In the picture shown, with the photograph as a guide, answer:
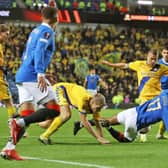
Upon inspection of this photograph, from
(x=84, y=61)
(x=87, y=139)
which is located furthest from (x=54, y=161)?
(x=84, y=61)

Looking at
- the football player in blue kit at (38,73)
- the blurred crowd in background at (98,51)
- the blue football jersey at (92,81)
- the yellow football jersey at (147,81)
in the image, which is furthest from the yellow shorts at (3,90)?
the blurred crowd in background at (98,51)

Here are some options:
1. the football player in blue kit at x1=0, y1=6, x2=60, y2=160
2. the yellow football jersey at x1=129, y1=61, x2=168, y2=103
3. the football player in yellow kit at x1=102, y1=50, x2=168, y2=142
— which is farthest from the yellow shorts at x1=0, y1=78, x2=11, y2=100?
the football player in blue kit at x1=0, y1=6, x2=60, y2=160

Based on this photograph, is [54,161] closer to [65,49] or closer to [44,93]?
[44,93]

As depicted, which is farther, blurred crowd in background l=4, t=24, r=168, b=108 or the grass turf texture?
blurred crowd in background l=4, t=24, r=168, b=108

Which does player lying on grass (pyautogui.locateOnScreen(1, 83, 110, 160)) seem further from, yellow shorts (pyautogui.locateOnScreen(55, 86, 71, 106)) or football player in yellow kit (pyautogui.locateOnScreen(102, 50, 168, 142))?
football player in yellow kit (pyautogui.locateOnScreen(102, 50, 168, 142))

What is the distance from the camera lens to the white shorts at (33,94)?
774 cm

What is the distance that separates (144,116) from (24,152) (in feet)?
5.55

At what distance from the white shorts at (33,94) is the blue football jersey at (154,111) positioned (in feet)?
4.32

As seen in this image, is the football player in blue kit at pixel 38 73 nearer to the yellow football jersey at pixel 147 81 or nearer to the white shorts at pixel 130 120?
the white shorts at pixel 130 120

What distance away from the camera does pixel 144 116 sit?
831 centimetres

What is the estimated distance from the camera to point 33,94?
7859 mm

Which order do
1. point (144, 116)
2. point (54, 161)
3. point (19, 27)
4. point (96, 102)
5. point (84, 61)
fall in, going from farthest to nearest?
point (19, 27) < point (84, 61) < point (96, 102) < point (144, 116) < point (54, 161)

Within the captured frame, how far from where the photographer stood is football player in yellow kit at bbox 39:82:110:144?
10.0m

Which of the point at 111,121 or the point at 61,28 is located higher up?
the point at 111,121
